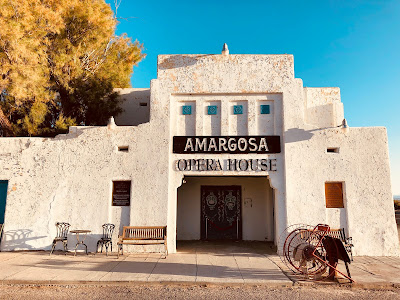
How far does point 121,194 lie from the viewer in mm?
11383

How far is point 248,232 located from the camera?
573 inches

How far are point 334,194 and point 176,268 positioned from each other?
6302 millimetres

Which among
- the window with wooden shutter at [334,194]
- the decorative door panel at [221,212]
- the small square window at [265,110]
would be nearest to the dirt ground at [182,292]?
Answer: the window with wooden shutter at [334,194]

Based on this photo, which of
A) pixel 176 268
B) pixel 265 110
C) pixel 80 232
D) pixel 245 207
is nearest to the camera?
pixel 176 268

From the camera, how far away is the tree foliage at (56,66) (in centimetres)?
1178

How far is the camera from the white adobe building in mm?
11055

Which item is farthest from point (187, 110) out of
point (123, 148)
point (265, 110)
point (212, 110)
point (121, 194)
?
point (121, 194)

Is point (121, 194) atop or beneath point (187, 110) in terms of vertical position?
beneath

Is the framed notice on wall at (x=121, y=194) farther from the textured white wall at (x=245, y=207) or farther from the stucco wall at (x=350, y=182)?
the stucco wall at (x=350, y=182)

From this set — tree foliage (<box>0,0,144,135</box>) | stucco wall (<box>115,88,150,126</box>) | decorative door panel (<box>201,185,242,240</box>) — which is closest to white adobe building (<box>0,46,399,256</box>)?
tree foliage (<box>0,0,144,135</box>)

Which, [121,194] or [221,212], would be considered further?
[221,212]

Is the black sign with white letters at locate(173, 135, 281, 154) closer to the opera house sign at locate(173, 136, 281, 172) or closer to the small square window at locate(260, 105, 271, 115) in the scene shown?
the opera house sign at locate(173, 136, 281, 172)

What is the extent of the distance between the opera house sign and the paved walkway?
10.3 ft

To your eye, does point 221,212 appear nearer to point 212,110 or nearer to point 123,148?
point 212,110
